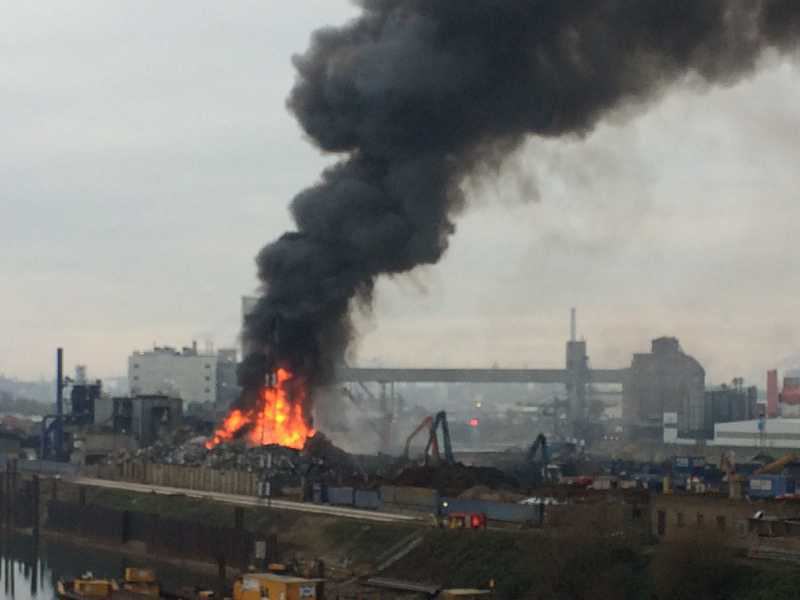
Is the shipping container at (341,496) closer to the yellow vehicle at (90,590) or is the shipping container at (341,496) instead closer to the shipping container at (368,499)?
the shipping container at (368,499)

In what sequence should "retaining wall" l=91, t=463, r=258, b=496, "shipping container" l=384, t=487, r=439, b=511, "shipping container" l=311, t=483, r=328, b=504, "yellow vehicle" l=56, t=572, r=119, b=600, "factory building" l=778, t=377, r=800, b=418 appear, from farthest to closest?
"factory building" l=778, t=377, r=800, b=418, "retaining wall" l=91, t=463, r=258, b=496, "shipping container" l=311, t=483, r=328, b=504, "shipping container" l=384, t=487, r=439, b=511, "yellow vehicle" l=56, t=572, r=119, b=600

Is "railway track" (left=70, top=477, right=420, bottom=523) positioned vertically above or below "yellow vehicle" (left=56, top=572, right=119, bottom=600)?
above

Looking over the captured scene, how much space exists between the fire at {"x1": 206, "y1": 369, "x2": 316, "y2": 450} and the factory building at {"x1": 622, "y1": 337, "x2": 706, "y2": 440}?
69052 millimetres

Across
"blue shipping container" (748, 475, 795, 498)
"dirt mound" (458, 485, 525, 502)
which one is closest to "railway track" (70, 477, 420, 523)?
"dirt mound" (458, 485, 525, 502)

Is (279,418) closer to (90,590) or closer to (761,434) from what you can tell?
(90,590)

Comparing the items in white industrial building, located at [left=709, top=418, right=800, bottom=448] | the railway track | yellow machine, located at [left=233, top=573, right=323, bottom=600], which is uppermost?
white industrial building, located at [left=709, top=418, right=800, bottom=448]

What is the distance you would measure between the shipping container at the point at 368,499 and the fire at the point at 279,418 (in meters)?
16.8

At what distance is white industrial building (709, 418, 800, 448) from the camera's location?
474 feet

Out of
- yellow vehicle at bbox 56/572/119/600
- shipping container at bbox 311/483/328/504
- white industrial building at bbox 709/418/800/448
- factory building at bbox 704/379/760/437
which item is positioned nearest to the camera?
yellow vehicle at bbox 56/572/119/600

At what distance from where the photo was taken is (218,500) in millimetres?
96438

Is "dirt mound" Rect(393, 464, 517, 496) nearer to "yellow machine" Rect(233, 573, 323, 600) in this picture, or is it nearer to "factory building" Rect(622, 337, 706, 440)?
"yellow machine" Rect(233, 573, 323, 600)

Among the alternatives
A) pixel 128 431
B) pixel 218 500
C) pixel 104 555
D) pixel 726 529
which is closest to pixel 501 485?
pixel 218 500

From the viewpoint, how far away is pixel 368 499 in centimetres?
8912

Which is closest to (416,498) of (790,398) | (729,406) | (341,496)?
(341,496)
